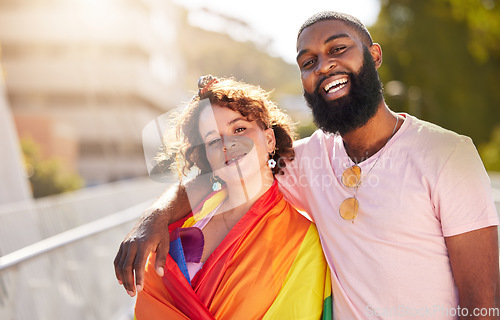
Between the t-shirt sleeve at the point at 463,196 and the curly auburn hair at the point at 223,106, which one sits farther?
the curly auburn hair at the point at 223,106

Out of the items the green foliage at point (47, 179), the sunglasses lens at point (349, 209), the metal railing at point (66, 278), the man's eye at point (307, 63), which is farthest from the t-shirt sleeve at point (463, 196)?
the green foliage at point (47, 179)

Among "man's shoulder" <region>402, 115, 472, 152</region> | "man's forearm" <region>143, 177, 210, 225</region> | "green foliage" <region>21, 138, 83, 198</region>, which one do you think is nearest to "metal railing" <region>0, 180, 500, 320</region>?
"man's forearm" <region>143, 177, 210, 225</region>

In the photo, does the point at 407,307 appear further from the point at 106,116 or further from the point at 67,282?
the point at 106,116

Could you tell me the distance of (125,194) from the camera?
37.9 ft

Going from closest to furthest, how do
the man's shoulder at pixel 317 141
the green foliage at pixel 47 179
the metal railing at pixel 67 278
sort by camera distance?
1. the man's shoulder at pixel 317 141
2. the metal railing at pixel 67 278
3. the green foliage at pixel 47 179

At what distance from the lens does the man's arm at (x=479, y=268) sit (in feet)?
7.43

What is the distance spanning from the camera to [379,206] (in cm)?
242

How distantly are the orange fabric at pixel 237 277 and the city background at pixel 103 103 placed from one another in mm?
762

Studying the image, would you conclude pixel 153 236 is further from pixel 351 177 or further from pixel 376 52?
pixel 376 52

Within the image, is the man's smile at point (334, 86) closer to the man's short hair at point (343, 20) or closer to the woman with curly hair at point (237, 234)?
the man's short hair at point (343, 20)

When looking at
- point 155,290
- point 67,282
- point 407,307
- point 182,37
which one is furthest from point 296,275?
point 182,37

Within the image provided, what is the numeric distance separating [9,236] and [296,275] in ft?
16.1

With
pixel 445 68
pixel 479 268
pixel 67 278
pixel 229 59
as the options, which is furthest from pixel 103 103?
pixel 479 268

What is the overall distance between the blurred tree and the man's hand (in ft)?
66.4
